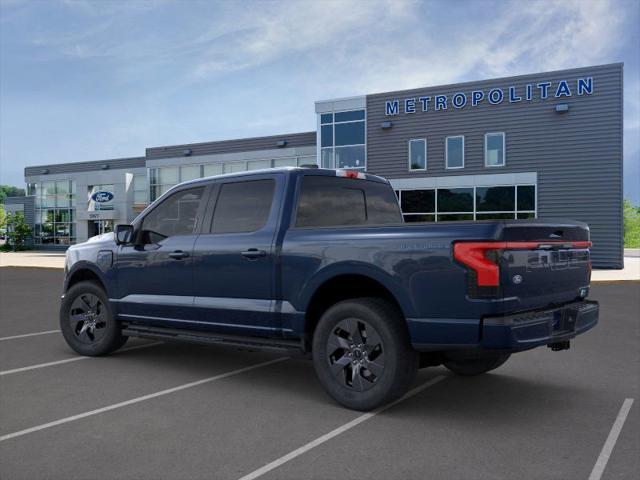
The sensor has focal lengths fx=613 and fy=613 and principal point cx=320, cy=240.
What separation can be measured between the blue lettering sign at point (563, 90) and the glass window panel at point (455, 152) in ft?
13.4

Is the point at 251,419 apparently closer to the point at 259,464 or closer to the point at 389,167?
the point at 259,464

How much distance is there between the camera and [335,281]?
17.3ft

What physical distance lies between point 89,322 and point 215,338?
2.20m

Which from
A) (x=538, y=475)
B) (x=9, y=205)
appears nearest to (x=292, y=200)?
(x=538, y=475)

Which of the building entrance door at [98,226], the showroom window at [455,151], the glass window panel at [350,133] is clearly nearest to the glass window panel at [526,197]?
the showroom window at [455,151]

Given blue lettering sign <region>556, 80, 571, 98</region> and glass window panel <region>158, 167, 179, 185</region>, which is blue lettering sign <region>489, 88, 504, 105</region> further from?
glass window panel <region>158, 167, 179, 185</region>

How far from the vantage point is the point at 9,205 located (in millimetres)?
53219

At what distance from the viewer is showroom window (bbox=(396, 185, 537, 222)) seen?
24672 millimetres

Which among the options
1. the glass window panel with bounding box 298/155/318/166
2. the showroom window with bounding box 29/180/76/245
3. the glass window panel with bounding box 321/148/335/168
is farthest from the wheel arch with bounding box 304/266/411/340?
the showroom window with bounding box 29/180/76/245

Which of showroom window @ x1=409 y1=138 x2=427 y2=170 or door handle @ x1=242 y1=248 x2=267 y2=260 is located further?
showroom window @ x1=409 y1=138 x2=427 y2=170

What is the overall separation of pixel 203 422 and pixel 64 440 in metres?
0.99

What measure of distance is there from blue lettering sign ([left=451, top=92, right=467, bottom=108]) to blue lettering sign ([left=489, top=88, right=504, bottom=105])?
1067mm

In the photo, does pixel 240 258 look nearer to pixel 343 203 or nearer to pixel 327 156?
pixel 343 203

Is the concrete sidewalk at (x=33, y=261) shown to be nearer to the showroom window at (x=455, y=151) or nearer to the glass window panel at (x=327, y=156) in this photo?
the glass window panel at (x=327, y=156)
